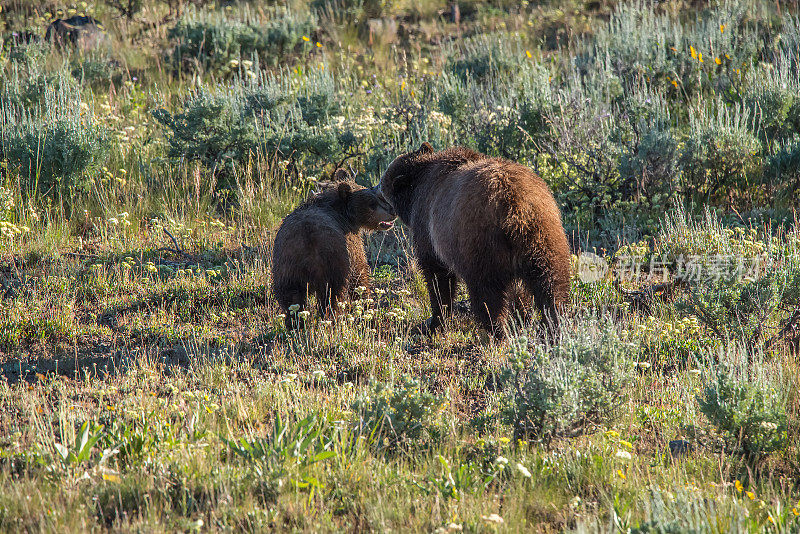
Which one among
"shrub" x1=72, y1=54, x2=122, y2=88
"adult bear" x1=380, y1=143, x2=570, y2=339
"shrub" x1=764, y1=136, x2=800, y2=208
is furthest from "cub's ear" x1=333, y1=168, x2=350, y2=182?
"shrub" x1=72, y1=54, x2=122, y2=88

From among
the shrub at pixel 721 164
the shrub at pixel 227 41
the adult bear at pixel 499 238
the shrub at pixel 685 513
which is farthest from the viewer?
the shrub at pixel 227 41

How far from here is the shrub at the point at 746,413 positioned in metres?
4.20

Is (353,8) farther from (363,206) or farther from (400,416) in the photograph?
(400,416)

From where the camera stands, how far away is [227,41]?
560 inches

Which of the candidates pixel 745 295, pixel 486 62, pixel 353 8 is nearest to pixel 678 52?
pixel 486 62

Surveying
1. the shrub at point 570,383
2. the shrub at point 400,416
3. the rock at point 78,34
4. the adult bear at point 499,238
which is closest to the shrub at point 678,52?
the adult bear at point 499,238

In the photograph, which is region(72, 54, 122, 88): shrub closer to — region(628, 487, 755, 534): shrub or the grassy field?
the grassy field

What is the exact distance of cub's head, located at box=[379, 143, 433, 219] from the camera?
6.77 meters

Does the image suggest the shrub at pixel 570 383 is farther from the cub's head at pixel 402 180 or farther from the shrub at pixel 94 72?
the shrub at pixel 94 72

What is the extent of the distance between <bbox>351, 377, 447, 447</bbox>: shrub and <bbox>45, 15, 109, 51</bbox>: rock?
12868 millimetres

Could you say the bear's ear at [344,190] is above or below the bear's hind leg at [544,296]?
above

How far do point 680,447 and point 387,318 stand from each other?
3.05 meters

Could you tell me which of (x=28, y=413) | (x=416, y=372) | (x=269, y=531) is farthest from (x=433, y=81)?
(x=269, y=531)

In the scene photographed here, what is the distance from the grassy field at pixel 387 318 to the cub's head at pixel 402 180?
90 centimetres
